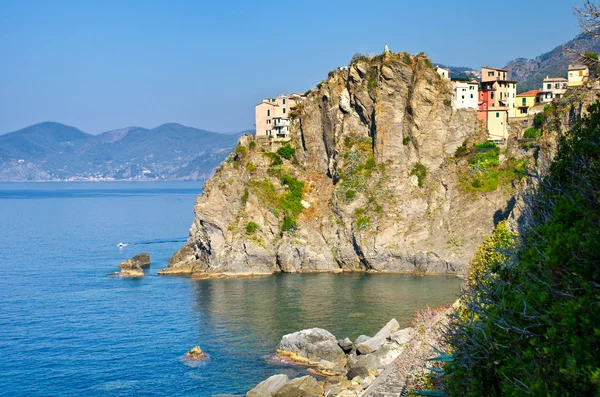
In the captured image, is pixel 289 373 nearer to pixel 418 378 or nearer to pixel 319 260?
pixel 418 378

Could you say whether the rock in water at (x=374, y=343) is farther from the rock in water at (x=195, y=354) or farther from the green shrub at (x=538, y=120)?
the green shrub at (x=538, y=120)

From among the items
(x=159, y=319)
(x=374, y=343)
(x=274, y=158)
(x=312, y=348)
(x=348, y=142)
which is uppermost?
(x=348, y=142)

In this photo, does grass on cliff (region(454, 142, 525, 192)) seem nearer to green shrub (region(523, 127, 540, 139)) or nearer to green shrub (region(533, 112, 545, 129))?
green shrub (region(523, 127, 540, 139))

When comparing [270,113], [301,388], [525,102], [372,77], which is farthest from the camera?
[270,113]

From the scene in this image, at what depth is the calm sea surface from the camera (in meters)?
41.9

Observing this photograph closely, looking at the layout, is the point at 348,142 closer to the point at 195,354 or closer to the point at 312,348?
the point at 312,348

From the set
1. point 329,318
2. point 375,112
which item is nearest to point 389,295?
point 329,318

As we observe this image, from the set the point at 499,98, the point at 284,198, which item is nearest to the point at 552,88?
the point at 499,98

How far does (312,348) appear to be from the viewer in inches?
1778

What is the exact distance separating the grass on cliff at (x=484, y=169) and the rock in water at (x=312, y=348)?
4069cm

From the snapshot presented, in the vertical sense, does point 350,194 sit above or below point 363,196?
above

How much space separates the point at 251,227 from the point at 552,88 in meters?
46.7

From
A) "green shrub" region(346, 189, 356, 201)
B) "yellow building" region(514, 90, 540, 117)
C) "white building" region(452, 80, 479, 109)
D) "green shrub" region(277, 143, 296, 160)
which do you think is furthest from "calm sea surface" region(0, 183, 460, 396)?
"yellow building" region(514, 90, 540, 117)

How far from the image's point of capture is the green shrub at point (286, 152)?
89.6 m
